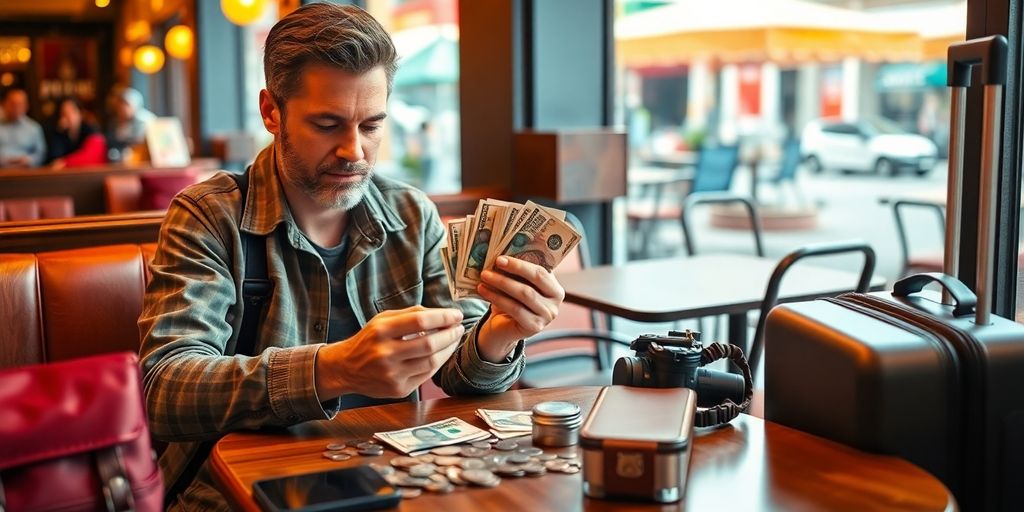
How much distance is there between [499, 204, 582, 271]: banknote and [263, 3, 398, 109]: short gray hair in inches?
A: 16.7

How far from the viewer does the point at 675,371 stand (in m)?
1.63

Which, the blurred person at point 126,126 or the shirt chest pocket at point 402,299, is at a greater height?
the blurred person at point 126,126

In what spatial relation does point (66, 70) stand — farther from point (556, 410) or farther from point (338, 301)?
point (556, 410)

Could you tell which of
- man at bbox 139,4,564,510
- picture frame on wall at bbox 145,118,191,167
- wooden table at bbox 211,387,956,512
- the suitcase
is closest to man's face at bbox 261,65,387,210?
man at bbox 139,4,564,510

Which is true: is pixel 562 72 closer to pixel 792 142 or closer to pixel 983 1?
pixel 983 1

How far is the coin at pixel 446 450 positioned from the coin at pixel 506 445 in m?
0.06

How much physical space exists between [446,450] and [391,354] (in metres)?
0.16

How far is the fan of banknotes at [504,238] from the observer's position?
1745 millimetres

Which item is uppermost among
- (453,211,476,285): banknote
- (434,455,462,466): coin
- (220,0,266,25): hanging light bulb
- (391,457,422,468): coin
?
(220,0,266,25): hanging light bulb

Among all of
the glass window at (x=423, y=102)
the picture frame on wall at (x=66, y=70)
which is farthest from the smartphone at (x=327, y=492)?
the picture frame on wall at (x=66, y=70)

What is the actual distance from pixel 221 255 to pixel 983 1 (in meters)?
1.62

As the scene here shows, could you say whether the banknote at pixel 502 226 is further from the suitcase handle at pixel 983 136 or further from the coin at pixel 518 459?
the suitcase handle at pixel 983 136

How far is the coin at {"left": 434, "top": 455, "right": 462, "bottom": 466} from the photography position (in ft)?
4.75

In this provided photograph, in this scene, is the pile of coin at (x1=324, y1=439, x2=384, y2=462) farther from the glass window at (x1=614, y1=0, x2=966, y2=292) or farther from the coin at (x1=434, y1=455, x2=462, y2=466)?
the glass window at (x1=614, y1=0, x2=966, y2=292)
